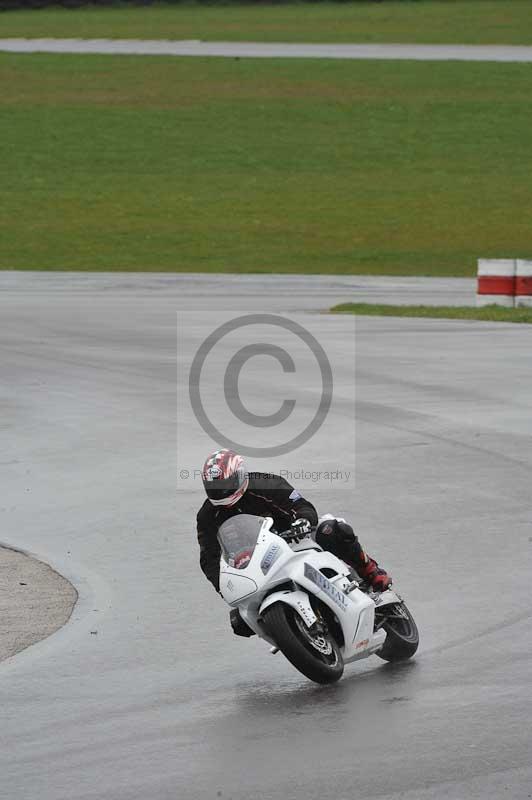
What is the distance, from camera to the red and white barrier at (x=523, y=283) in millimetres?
27891

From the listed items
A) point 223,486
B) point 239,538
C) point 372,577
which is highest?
point 223,486

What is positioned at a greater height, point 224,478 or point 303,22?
point 303,22

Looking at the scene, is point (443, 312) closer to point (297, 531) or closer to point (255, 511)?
point (255, 511)

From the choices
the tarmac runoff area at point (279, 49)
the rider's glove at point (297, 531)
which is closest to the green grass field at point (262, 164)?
the tarmac runoff area at point (279, 49)

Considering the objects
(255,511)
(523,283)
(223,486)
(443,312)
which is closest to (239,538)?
(223,486)

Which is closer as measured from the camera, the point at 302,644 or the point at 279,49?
the point at 302,644

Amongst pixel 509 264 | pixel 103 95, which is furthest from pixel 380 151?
pixel 509 264

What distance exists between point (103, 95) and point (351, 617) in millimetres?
52853

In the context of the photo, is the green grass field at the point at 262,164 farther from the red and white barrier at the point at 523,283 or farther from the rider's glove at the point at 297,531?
the rider's glove at the point at 297,531

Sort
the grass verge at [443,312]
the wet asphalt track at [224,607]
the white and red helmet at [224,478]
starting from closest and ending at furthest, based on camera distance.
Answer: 1. the wet asphalt track at [224,607]
2. the white and red helmet at [224,478]
3. the grass verge at [443,312]

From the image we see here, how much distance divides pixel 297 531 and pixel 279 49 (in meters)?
60.8

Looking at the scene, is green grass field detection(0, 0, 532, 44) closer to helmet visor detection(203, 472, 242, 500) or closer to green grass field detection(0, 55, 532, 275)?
green grass field detection(0, 55, 532, 275)

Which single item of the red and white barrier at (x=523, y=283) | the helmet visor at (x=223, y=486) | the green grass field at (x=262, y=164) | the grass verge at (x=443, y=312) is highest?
the green grass field at (x=262, y=164)

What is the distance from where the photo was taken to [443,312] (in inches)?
1099
